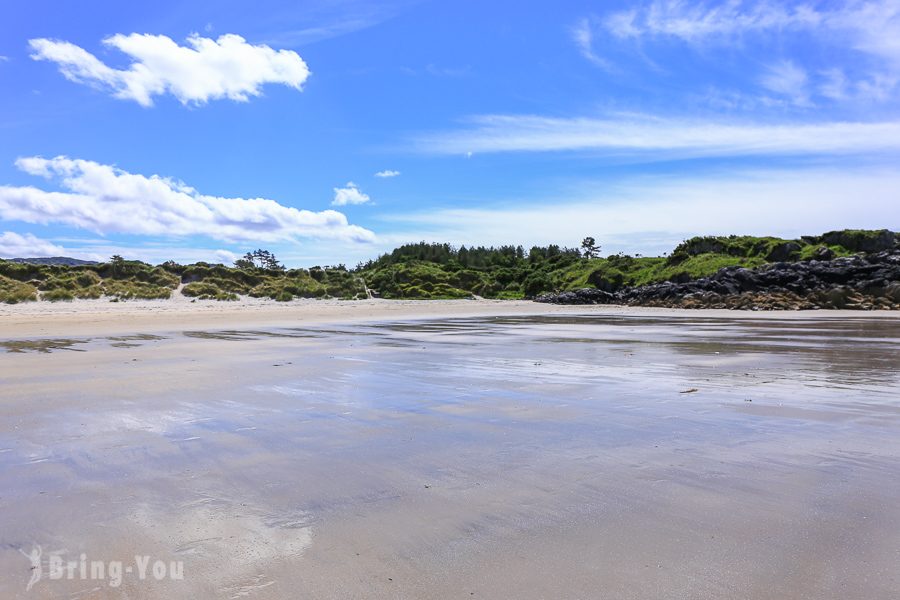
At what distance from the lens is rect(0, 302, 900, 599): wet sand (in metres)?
2.47

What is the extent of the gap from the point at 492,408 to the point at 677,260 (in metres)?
42.7

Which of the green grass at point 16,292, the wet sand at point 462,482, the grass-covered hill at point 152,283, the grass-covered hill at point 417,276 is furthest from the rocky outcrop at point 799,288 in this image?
the green grass at point 16,292

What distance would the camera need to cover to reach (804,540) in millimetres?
2729

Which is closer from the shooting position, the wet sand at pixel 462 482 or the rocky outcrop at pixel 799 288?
the wet sand at pixel 462 482

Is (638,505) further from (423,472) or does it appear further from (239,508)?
(239,508)

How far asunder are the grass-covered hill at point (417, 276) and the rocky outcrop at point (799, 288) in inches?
215

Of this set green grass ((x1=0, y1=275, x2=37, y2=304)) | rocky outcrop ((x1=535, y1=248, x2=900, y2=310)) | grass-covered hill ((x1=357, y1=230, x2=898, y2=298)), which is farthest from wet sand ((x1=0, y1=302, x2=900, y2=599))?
grass-covered hill ((x1=357, y1=230, x2=898, y2=298))

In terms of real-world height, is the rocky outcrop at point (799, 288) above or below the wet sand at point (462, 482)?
above

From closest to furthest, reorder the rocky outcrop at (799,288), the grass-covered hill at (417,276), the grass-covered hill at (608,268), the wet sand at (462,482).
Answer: the wet sand at (462,482), the rocky outcrop at (799,288), the grass-covered hill at (417,276), the grass-covered hill at (608,268)

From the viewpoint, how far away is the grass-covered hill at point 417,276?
34156mm

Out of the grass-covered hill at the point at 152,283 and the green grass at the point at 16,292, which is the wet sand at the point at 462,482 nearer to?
→ the green grass at the point at 16,292

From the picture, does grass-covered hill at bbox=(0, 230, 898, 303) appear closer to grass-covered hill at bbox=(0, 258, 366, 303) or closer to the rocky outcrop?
grass-covered hill at bbox=(0, 258, 366, 303)

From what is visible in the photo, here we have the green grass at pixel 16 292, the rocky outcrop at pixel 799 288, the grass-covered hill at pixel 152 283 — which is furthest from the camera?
the grass-covered hill at pixel 152 283

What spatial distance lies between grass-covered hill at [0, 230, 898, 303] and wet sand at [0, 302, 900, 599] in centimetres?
2968
